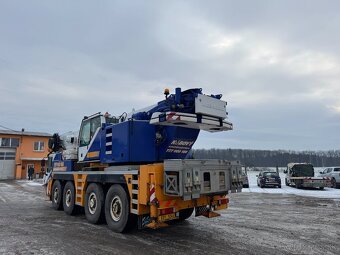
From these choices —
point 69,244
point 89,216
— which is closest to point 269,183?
point 89,216

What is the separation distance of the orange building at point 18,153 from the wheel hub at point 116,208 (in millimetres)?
37699

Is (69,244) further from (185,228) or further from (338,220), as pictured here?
(338,220)

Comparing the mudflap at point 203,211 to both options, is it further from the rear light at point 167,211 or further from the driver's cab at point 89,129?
the driver's cab at point 89,129

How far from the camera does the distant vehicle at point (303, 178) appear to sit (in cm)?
2453

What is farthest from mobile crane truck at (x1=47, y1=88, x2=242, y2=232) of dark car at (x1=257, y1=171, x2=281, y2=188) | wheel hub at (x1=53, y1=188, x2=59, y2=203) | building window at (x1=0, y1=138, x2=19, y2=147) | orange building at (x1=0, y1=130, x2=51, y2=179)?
building window at (x1=0, y1=138, x2=19, y2=147)

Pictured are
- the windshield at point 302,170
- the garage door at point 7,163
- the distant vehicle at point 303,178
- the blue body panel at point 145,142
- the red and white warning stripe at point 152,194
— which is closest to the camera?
the red and white warning stripe at point 152,194

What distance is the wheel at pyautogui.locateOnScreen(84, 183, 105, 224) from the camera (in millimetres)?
9078

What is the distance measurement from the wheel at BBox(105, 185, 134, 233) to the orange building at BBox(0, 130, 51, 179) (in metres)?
37.6

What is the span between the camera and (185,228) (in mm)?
8812

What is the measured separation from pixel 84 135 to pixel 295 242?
7.44 meters

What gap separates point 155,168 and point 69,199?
5546 mm

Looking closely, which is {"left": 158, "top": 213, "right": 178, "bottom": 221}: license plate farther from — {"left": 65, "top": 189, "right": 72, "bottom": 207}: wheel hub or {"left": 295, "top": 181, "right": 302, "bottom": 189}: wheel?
{"left": 295, "top": 181, "right": 302, "bottom": 189}: wheel

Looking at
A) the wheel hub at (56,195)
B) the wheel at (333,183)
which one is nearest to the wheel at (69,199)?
the wheel hub at (56,195)

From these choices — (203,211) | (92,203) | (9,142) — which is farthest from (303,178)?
(9,142)
